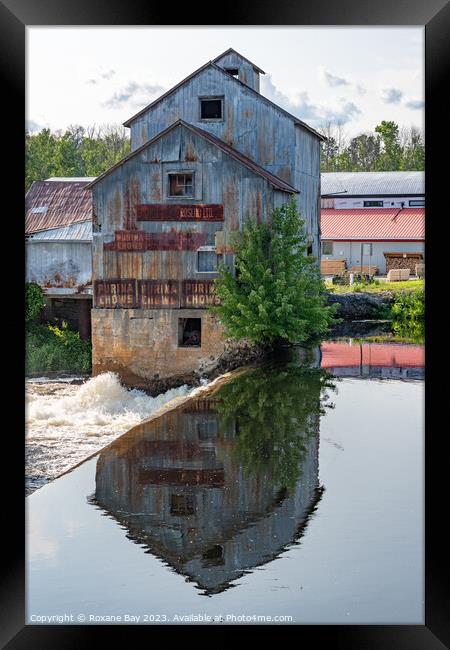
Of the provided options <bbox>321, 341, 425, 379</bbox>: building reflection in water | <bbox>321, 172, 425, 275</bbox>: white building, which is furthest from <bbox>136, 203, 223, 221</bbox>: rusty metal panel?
<bbox>321, 172, 425, 275</bbox>: white building

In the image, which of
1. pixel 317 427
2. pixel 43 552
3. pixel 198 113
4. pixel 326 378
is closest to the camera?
pixel 43 552

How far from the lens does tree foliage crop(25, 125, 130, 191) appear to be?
38312 mm

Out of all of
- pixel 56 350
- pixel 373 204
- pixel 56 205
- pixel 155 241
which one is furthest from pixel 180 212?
pixel 373 204

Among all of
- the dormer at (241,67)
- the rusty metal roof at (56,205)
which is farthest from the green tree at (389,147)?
the rusty metal roof at (56,205)

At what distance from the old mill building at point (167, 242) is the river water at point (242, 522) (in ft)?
26.2

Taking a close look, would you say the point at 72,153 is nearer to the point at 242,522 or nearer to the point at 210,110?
the point at 210,110

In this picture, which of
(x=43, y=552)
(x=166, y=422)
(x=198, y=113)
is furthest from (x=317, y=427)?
(x=198, y=113)

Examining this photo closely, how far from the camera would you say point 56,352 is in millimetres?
31391

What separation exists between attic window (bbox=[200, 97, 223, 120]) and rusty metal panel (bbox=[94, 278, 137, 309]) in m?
5.80

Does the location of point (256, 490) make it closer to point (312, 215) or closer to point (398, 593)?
point (398, 593)

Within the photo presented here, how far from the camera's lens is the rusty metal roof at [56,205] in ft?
104

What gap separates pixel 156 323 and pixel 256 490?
48.1 ft

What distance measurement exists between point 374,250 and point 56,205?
56.8 ft

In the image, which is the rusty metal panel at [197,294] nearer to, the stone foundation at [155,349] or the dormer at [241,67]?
the stone foundation at [155,349]
